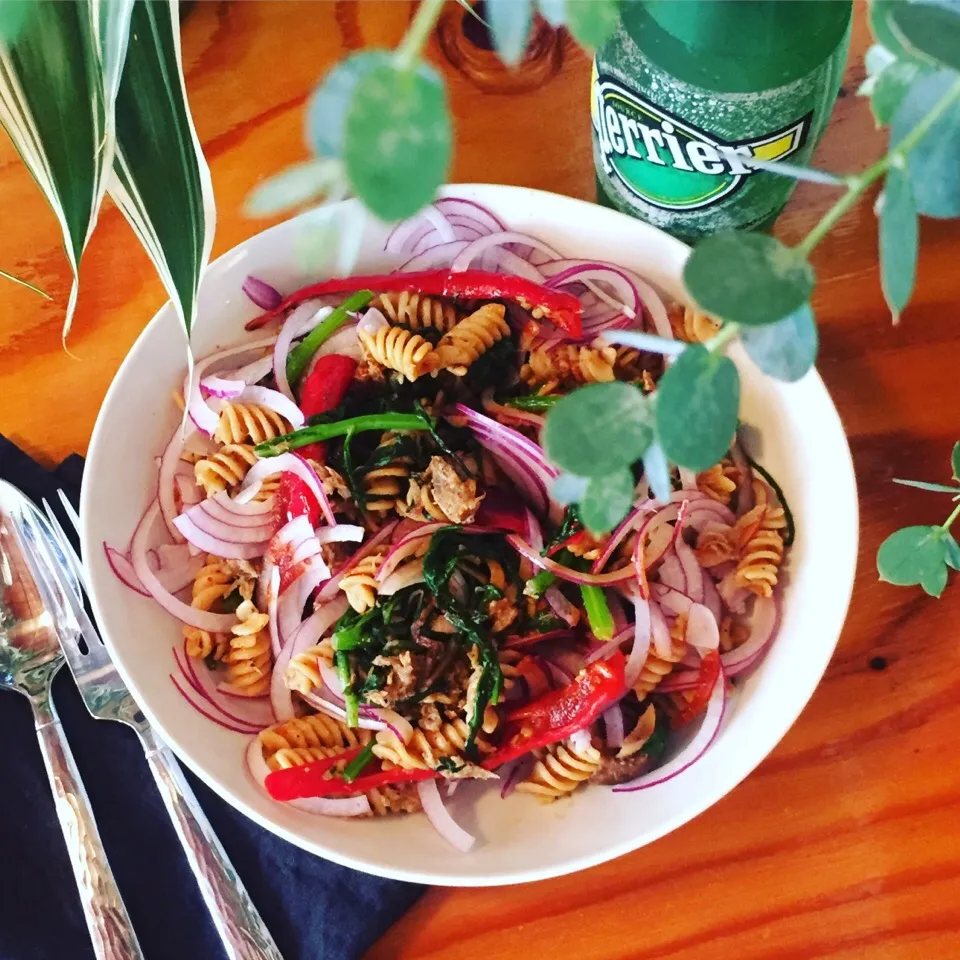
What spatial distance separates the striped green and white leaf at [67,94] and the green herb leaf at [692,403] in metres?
0.40

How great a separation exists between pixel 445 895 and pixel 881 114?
0.71 m

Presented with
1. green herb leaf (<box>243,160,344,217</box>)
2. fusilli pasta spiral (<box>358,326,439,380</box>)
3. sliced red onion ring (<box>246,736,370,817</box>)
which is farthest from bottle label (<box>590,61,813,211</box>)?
sliced red onion ring (<box>246,736,370,817</box>)

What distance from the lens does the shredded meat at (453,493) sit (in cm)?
79

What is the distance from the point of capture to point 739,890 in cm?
84

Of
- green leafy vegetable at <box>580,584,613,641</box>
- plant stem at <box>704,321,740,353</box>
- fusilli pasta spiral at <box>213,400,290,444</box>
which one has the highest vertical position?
plant stem at <box>704,321,740,353</box>

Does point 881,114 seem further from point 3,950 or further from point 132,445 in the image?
point 3,950

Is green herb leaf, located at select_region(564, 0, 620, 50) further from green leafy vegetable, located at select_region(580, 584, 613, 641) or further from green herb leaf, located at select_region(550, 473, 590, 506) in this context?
green leafy vegetable, located at select_region(580, 584, 613, 641)

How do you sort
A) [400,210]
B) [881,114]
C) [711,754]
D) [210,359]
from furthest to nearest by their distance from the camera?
[210,359]
[711,754]
[881,114]
[400,210]

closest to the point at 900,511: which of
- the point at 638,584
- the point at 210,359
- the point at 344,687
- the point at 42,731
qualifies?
the point at 638,584

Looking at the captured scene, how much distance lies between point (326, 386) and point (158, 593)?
0.77 feet

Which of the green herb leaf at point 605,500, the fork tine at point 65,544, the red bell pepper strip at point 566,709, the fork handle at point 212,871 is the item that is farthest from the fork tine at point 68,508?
the green herb leaf at point 605,500

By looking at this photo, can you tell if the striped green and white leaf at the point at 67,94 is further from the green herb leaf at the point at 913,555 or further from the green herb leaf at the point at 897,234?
the green herb leaf at the point at 913,555

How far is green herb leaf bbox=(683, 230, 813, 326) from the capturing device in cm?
34

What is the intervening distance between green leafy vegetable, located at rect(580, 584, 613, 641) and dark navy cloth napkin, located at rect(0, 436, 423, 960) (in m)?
0.28
